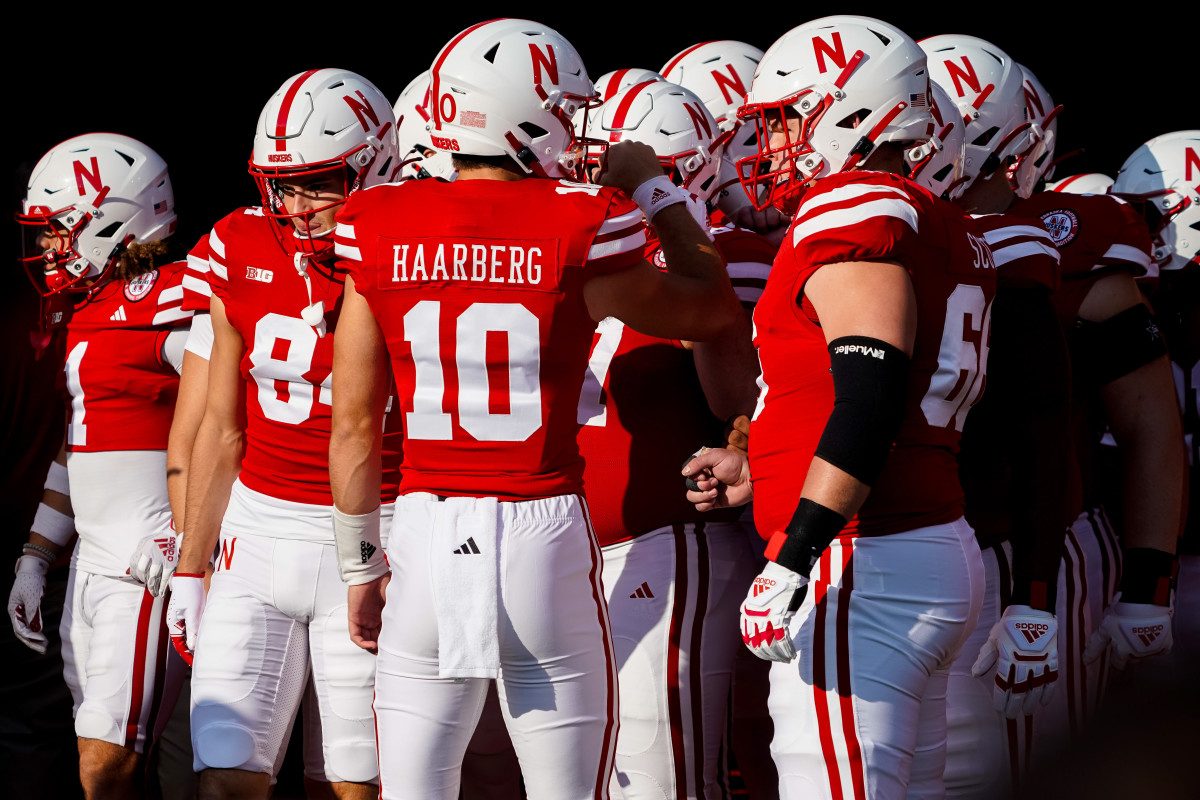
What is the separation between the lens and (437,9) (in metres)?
5.51

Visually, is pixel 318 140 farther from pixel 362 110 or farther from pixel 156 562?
pixel 156 562

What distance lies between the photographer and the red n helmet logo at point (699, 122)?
350cm

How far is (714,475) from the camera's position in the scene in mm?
2846

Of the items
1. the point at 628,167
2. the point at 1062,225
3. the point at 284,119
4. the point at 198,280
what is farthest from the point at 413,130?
the point at 1062,225

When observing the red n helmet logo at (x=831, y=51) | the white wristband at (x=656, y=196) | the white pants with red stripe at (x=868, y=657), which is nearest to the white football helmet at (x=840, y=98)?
the red n helmet logo at (x=831, y=51)

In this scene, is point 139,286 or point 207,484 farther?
point 139,286

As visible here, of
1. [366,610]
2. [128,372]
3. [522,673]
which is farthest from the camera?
[128,372]

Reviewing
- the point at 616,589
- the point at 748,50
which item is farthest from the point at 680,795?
the point at 748,50

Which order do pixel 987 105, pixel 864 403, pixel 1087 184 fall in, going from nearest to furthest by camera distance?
pixel 864 403 → pixel 987 105 → pixel 1087 184

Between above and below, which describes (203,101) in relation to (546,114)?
above

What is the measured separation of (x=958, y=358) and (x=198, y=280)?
2035mm

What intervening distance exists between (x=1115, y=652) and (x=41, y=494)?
11.2 ft

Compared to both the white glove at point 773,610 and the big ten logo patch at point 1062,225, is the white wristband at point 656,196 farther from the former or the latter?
the big ten logo patch at point 1062,225

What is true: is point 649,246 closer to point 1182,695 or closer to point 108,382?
point 108,382
